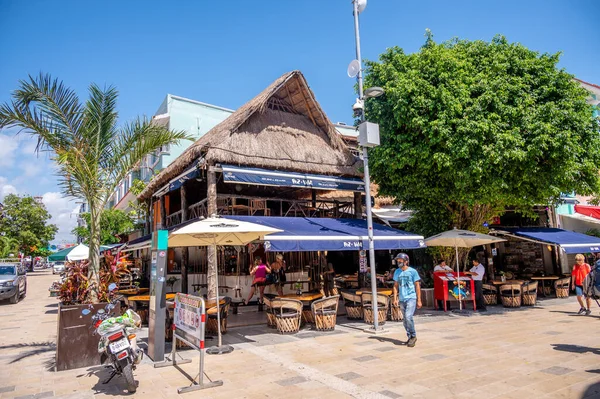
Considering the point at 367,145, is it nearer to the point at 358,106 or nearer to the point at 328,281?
the point at 358,106

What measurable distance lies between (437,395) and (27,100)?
8.69m

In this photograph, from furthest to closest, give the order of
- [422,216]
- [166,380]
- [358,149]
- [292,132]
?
[358,149] < [422,216] < [292,132] < [166,380]

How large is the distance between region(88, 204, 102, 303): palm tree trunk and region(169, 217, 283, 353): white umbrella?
4.35ft

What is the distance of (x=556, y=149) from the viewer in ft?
35.2

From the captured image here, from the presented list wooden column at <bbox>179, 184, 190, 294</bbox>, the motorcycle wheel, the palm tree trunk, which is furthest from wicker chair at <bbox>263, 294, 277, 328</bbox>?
wooden column at <bbox>179, 184, 190, 294</bbox>

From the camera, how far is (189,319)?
597 centimetres

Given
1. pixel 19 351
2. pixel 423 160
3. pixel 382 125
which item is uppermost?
pixel 382 125

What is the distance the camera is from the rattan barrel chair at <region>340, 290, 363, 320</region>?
10398 millimetres

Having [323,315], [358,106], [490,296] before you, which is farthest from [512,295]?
[358,106]

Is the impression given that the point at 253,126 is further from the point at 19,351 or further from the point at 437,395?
the point at 437,395

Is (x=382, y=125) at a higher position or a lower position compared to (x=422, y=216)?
higher

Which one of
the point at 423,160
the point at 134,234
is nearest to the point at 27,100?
the point at 423,160

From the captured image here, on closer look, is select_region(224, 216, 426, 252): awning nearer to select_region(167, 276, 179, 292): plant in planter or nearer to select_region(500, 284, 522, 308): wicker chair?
select_region(500, 284, 522, 308): wicker chair

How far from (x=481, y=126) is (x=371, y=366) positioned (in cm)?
717
